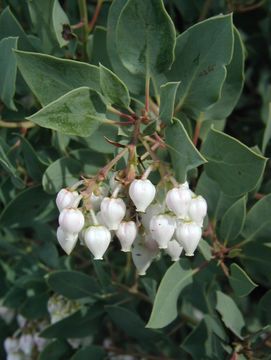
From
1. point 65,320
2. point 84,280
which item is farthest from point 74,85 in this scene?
point 65,320

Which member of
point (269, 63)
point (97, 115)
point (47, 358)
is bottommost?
point (47, 358)

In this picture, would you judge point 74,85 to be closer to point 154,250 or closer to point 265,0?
point 154,250

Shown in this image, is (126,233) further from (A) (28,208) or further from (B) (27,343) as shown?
(B) (27,343)

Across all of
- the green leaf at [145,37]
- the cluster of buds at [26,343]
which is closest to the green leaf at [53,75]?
the green leaf at [145,37]

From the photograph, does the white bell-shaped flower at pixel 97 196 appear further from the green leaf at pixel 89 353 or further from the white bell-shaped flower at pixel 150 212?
the green leaf at pixel 89 353

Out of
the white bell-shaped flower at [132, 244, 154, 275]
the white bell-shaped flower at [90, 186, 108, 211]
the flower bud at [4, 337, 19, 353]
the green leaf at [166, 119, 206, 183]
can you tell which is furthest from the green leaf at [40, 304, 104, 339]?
the green leaf at [166, 119, 206, 183]

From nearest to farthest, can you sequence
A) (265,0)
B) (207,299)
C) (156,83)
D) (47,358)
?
(156,83)
(207,299)
(47,358)
(265,0)
